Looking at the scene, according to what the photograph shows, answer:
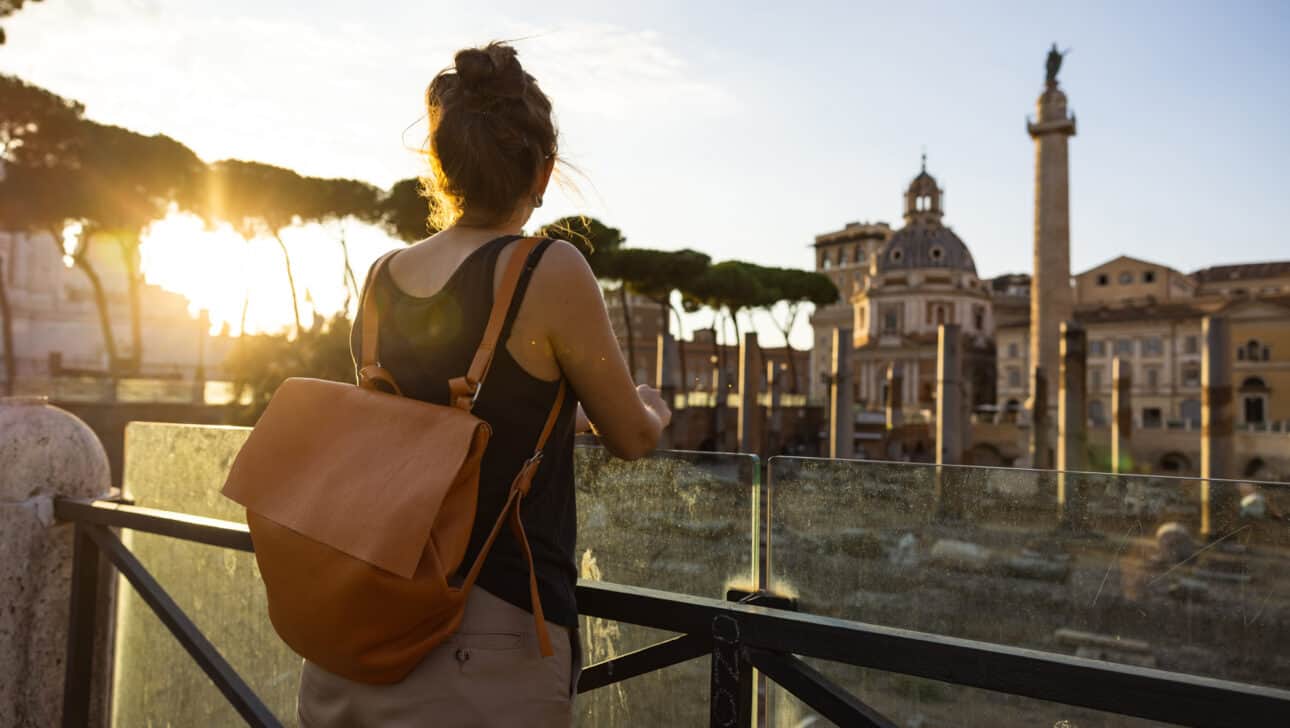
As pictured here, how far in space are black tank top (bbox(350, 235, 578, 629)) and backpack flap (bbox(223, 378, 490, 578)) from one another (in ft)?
0.18

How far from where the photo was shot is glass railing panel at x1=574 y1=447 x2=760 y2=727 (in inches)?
71.2

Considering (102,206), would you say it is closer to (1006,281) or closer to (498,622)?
(498,622)

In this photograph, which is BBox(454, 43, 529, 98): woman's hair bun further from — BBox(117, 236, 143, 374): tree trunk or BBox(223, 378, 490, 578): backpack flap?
BBox(117, 236, 143, 374): tree trunk

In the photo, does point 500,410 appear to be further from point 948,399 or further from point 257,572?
point 948,399

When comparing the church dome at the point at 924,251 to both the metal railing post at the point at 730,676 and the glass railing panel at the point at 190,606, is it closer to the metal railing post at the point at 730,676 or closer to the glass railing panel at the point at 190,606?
the glass railing panel at the point at 190,606

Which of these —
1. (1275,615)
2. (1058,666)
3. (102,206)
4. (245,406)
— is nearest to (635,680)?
(1058,666)

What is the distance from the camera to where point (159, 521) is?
7.38 feet

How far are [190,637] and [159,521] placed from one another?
29 cm

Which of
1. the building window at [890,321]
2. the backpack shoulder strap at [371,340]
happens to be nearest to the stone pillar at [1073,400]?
the backpack shoulder strap at [371,340]

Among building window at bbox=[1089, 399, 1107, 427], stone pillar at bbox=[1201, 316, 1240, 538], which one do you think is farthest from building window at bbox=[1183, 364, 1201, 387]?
stone pillar at bbox=[1201, 316, 1240, 538]

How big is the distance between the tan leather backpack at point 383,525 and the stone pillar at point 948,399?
1417 centimetres

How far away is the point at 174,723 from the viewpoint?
2.81 meters

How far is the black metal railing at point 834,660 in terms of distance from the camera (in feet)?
3.53

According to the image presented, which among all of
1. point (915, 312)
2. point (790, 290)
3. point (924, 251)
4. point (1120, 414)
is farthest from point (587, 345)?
point (924, 251)
